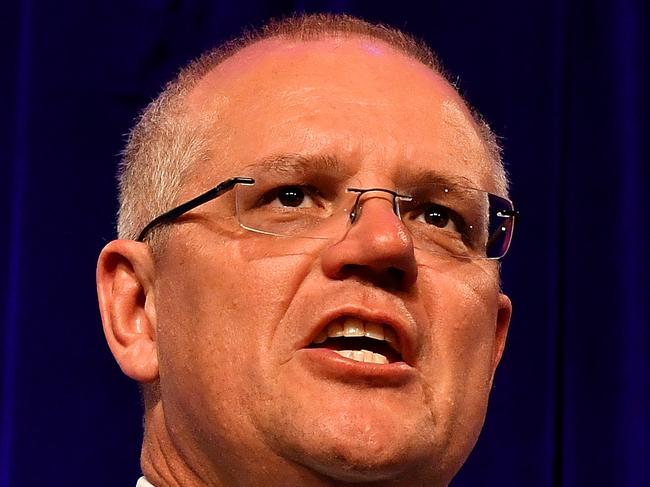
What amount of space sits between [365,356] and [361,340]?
2 centimetres

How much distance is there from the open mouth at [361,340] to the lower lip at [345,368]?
0.03 meters

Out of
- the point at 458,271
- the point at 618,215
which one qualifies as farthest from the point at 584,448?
the point at 458,271

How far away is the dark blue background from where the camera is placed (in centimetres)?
181

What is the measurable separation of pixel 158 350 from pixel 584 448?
1219 millimetres

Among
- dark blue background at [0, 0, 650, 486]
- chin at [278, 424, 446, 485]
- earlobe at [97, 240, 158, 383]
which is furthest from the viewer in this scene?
dark blue background at [0, 0, 650, 486]

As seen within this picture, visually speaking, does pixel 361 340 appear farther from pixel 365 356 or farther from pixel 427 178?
pixel 427 178

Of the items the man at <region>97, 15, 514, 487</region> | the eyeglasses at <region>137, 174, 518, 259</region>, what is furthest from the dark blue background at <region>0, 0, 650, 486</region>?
the eyeglasses at <region>137, 174, 518, 259</region>

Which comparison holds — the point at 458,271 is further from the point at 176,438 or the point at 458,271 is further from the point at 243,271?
the point at 176,438

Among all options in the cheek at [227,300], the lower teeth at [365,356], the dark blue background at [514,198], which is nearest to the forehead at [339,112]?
the cheek at [227,300]

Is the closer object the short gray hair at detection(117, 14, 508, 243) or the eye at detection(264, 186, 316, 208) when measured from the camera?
the eye at detection(264, 186, 316, 208)

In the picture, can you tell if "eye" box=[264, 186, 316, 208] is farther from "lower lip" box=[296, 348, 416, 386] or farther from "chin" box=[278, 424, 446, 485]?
"chin" box=[278, 424, 446, 485]

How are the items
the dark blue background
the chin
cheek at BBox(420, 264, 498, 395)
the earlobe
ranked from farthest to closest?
the dark blue background < the earlobe < cheek at BBox(420, 264, 498, 395) < the chin

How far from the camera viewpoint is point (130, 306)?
4.26 feet

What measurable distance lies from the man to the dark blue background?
50 centimetres
